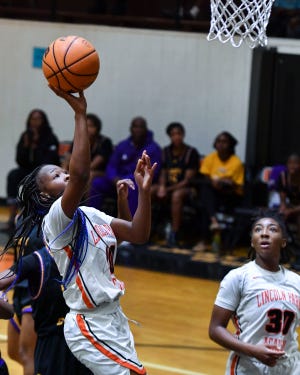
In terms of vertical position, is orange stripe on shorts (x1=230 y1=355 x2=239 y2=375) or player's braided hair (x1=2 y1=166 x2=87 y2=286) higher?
player's braided hair (x1=2 y1=166 x2=87 y2=286)

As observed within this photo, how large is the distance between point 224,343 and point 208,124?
713 centimetres

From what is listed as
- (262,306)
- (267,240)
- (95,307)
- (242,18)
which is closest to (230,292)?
(262,306)

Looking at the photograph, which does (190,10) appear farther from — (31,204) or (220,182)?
(31,204)

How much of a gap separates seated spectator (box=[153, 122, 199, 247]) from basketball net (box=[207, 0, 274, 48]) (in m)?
4.90

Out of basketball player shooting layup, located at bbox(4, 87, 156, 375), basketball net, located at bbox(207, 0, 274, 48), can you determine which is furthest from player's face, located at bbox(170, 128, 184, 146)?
basketball player shooting layup, located at bbox(4, 87, 156, 375)

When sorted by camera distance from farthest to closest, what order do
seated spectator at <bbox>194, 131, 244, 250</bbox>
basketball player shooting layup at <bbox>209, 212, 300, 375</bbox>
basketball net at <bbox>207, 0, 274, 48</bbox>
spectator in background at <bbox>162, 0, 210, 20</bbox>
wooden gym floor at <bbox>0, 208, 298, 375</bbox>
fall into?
spectator in background at <bbox>162, 0, 210, 20</bbox>
seated spectator at <bbox>194, 131, 244, 250</bbox>
wooden gym floor at <bbox>0, 208, 298, 375</bbox>
basketball net at <bbox>207, 0, 274, 48</bbox>
basketball player shooting layup at <bbox>209, 212, 300, 375</bbox>

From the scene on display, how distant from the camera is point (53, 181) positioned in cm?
418

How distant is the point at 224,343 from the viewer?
4.34 metres

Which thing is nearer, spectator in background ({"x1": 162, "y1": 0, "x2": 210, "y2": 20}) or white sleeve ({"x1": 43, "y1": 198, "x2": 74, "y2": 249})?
white sleeve ({"x1": 43, "y1": 198, "x2": 74, "y2": 249})

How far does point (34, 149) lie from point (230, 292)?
662 centimetres

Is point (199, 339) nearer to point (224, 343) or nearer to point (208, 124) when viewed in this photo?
point (224, 343)

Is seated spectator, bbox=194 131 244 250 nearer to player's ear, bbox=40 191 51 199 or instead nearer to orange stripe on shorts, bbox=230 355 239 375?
orange stripe on shorts, bbox=230 355 239 375

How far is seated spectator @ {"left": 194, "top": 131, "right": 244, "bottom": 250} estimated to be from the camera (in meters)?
10.2

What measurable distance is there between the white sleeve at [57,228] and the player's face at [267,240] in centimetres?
99
